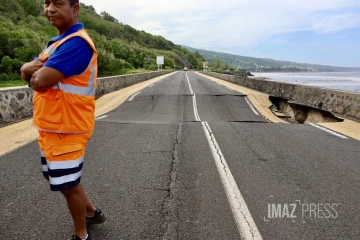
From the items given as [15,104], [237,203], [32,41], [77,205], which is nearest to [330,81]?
[32,41]

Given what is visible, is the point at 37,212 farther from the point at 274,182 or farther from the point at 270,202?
the point at 274,182

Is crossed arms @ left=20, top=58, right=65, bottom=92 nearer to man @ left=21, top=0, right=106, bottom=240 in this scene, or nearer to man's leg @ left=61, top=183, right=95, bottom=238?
man @ left=21, top=0, right=106, bottom=240

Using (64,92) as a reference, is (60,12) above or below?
above

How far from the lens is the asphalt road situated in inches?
112

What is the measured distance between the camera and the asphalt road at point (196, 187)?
284 cm

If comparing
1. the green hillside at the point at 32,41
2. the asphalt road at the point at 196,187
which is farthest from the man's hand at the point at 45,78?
the green hillside at the point at 32,41

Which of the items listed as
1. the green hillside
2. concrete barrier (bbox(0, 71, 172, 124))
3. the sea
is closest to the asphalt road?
concrete barrier (bbox(0, 71, 172, 124))

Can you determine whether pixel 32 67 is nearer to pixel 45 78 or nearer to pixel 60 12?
pixel 45 78

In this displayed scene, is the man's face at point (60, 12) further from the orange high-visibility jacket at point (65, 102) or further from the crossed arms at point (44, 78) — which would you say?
the crossed arms at point (44, 78)

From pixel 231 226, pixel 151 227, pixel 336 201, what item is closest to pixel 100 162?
pixel 151 227

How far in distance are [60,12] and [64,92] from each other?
0.59 meters

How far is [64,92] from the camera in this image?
1.98 meters

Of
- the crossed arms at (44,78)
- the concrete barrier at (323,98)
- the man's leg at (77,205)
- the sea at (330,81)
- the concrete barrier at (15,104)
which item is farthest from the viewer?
the sea at (330,81)

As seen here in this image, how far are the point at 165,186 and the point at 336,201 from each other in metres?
2.13
